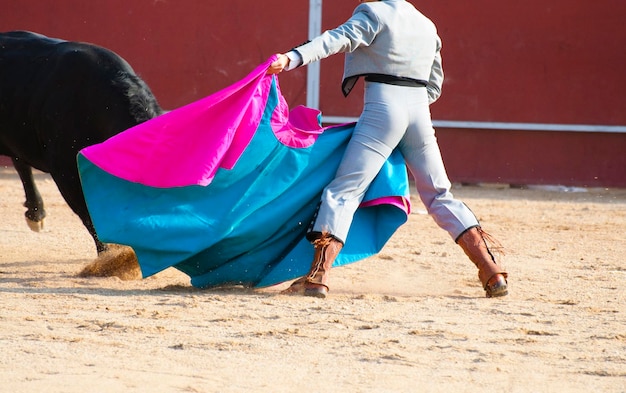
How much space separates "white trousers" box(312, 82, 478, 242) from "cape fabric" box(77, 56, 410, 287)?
10cm

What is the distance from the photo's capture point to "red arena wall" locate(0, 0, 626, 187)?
27.3 ft

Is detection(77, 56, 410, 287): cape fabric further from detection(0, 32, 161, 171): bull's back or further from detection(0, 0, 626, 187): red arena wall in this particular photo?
detection(0, 0, 626, 187): red arena wall

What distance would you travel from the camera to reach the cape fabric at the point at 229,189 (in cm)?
410

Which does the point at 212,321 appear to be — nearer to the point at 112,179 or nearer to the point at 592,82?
the point at 112,179

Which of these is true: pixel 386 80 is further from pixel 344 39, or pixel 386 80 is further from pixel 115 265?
pixel 115 265

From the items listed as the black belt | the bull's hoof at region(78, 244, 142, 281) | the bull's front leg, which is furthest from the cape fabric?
the bull's front leg

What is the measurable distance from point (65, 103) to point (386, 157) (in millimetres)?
1583

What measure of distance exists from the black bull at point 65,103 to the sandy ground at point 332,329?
0.49 m

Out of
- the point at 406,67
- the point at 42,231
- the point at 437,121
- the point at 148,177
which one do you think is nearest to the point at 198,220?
the point at 148,177

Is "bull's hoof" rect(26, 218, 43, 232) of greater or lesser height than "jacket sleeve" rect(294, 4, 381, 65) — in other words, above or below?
below

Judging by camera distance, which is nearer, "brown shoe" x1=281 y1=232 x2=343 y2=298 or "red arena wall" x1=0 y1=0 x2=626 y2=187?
"brown shoe" x1=281 y1=232 x2=343 y2=298

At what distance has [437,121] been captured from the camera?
333 inches

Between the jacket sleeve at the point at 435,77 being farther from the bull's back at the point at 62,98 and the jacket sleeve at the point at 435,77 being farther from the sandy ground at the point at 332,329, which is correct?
the bull's back at the point at 62,98

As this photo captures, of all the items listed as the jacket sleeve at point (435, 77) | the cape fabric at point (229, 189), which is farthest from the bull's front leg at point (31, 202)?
the jacket sleeve at point (435, 77)
